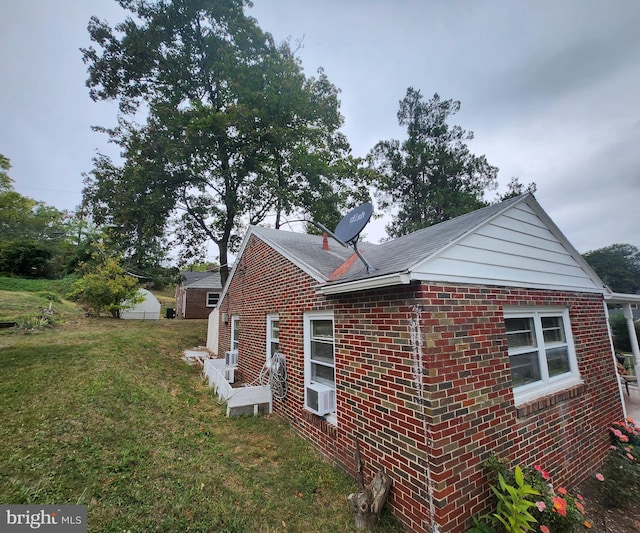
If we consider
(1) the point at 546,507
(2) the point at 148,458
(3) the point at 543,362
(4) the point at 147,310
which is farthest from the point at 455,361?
(4) the point at 147,310

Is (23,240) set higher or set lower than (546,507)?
higher

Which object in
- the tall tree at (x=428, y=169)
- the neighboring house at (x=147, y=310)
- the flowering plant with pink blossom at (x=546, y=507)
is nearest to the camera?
the flowering plant with pink blossom at (x=546, y=507)

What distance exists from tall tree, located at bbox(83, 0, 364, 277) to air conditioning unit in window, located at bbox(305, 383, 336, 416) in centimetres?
1313

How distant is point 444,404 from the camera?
9.41 ft

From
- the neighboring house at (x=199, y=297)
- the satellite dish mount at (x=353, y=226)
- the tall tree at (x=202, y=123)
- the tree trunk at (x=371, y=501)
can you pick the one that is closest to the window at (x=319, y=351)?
the satellite dish mount at (x=353, y=226)

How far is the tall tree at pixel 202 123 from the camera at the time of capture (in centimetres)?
1470

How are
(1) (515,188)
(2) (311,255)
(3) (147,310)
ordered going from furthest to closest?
(3) (147,310) → (1) (515,188) → (2) (311,255)

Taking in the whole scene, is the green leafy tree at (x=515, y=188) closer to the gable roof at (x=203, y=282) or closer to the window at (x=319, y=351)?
the window at (x=319, y=351)

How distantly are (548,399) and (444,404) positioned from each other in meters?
2.29

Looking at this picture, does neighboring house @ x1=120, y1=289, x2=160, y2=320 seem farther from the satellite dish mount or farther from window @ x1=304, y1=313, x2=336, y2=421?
the satellite dish mount

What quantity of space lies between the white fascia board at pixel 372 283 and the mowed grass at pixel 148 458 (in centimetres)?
265

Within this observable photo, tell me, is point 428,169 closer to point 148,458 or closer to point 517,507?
point 517,507

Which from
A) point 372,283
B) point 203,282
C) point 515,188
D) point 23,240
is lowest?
point 372,283

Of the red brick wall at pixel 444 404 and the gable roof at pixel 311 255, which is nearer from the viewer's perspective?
the red brick wall at pixel 444 404
